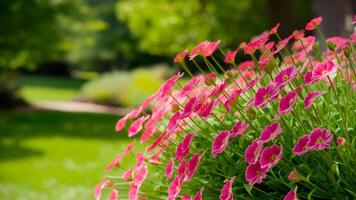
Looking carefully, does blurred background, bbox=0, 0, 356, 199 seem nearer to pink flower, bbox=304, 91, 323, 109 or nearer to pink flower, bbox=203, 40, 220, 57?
pink flower, bbox=203, 40, 220, 57

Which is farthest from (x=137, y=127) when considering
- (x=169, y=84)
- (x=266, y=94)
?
(x=266, y=94)

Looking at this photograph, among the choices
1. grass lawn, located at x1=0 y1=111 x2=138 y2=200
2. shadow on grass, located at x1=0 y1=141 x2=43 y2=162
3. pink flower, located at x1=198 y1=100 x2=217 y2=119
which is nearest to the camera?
pink flower, located at x1=198 y1=100 x2=217 y2=119

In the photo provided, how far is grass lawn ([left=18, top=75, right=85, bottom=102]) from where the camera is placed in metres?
27.6

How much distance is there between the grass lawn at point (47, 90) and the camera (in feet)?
90.6

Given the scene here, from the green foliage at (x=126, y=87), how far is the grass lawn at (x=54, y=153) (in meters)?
1.61

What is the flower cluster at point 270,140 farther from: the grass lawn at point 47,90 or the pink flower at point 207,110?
the grass lawn at point 47,90

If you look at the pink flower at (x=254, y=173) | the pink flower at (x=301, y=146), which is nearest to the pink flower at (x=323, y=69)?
the pink flower at (x=301, y=146)

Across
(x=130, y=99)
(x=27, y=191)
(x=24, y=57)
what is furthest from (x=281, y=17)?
(x=24, y=57)

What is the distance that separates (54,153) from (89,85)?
12.4 meters

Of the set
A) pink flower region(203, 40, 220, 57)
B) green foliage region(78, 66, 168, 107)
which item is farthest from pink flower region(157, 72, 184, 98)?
green foliage region(78, 66, 168, 107)

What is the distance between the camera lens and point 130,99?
20453 mm

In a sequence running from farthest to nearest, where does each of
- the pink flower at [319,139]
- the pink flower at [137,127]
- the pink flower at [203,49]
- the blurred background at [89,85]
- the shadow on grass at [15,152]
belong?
the shadow on grass at [15,152]
the blurred background at [89,85]
the pink flower at [137,127]
the pink flower at [203,49]
the pink flower at [319,139]

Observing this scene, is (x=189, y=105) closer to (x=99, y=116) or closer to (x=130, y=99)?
(x=99, y=116)

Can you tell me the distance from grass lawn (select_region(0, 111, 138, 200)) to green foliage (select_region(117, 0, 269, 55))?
320cm
